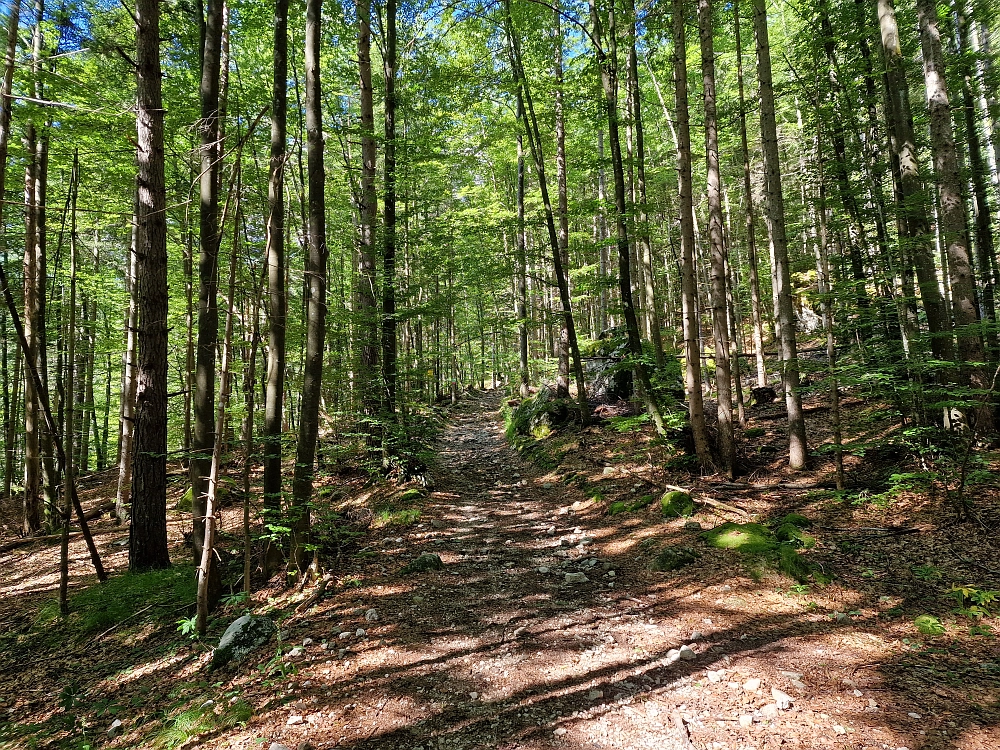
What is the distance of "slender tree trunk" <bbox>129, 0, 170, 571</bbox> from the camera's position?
622cm

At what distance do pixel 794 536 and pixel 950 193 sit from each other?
6059 millimetres

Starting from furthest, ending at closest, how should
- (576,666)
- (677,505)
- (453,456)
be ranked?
(453,456) < (677,505) < (576,666)

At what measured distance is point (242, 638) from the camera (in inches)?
177

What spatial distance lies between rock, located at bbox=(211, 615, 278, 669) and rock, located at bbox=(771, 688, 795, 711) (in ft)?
14.5

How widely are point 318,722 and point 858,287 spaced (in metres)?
9.21

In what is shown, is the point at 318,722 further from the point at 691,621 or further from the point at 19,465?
the point at 19,465

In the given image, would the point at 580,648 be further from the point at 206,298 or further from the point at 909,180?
the point at 909,180

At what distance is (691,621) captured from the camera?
4.52 m

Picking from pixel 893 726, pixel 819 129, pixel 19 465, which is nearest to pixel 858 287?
pixel 819 129

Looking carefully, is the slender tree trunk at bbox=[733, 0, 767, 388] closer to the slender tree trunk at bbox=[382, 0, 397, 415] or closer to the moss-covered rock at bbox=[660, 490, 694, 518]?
the moss-covered rock at bbox=[660, 490, 694, 518]

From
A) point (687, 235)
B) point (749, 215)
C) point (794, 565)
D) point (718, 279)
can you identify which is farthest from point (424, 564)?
point (749, 215)

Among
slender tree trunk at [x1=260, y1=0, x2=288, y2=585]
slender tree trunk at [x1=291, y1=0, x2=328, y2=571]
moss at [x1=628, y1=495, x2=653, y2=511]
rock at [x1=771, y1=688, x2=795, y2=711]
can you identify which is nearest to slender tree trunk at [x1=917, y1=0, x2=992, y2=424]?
moss at [x1=628, y1=495, x2=653, y2=511]

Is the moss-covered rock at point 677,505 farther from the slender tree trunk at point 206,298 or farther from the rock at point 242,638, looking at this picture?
the slender tree trunk at point 206,298

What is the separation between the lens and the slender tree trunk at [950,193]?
23.4ft
